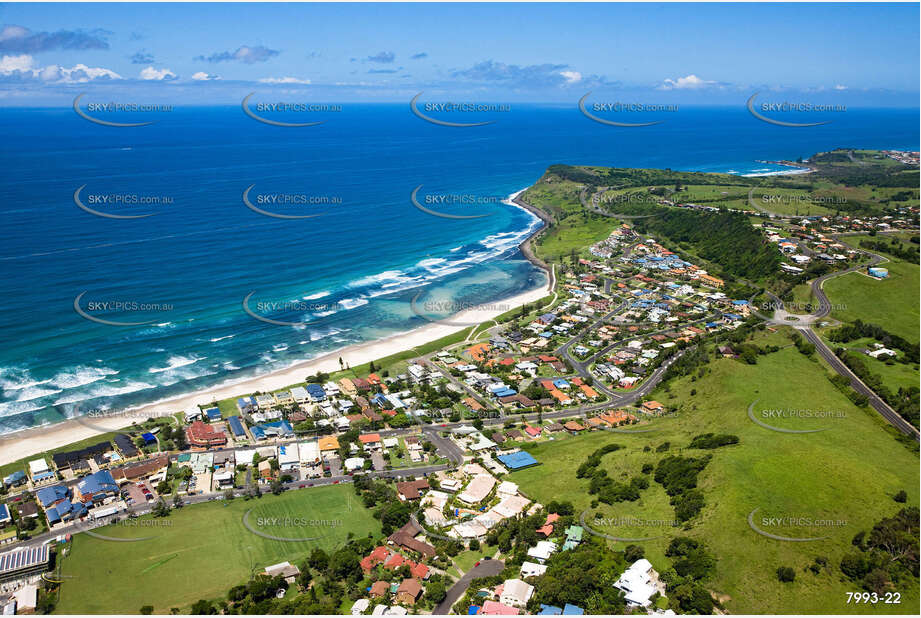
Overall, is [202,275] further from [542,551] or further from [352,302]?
[542,551]

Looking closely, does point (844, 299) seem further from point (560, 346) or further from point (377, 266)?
point (377, 266)

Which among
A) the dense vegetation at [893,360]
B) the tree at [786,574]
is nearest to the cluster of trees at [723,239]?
the dense vegetation at [893,360]

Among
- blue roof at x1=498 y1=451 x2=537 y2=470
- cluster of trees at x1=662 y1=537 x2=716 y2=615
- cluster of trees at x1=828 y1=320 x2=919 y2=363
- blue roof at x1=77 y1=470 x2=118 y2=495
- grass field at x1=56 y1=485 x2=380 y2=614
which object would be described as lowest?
grass field at x1=56 y1=485 x2=380 y2=614

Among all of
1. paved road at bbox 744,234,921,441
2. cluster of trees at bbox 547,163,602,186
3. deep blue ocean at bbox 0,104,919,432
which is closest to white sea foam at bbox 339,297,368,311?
deep blue ocean at bbox 0,104,919,432

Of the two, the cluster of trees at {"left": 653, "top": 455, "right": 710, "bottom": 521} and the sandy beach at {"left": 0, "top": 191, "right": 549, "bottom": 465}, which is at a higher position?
the cluster of trees at {"left": 653, "top": 455, "right": 710, "bottom": 521}

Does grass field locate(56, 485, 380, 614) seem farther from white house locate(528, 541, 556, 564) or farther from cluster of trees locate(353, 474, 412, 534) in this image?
white house locate(528, 541, 556, 564)

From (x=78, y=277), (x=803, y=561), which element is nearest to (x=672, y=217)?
(x=803, y=561)

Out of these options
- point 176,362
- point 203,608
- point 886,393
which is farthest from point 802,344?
point 176,362
